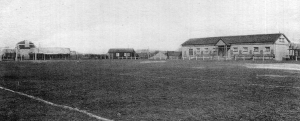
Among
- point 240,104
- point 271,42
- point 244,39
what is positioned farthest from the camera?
point 244,39

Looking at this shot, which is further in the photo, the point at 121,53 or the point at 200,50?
the point at 121,53

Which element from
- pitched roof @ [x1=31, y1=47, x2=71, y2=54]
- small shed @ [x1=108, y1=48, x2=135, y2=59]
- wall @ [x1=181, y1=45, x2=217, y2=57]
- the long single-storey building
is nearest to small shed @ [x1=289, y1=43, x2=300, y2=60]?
the long single-storey building

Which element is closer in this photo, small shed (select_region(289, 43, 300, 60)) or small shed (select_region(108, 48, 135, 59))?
small shed (select_region(289, 43, 300, 60))

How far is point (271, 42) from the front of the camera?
41.7m

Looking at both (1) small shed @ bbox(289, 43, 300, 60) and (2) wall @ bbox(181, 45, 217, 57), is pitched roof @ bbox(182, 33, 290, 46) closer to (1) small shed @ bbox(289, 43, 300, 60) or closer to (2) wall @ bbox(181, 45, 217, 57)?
(2) wall @ bbox(181, 45, 217, 57)

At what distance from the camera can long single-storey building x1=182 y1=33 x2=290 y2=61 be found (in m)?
42.5

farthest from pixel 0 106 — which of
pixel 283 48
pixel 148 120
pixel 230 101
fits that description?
pixel 283 48

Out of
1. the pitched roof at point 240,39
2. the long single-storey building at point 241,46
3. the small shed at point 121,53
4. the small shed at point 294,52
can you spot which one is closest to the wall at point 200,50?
the long single-storey building at point 241,46

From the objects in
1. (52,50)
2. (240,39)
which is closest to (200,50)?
(240,39)

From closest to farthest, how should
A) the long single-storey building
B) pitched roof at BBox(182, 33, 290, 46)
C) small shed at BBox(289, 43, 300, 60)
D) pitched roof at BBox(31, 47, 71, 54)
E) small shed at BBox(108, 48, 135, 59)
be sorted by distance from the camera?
small shed at BBox(289, 43, 300, 60) → the long single-storey building → pitched roof at BBox(182, 33, 290, 46) → pitched roof at BBox(31, 47, 71, 54) → small shed at BBox(108, 48, 135, 59)

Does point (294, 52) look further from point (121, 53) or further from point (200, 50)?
point (121, 53)

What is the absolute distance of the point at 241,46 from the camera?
1815 inches

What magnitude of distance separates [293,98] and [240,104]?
7.09 feet

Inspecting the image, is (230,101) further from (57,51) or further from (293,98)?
(57,51)
